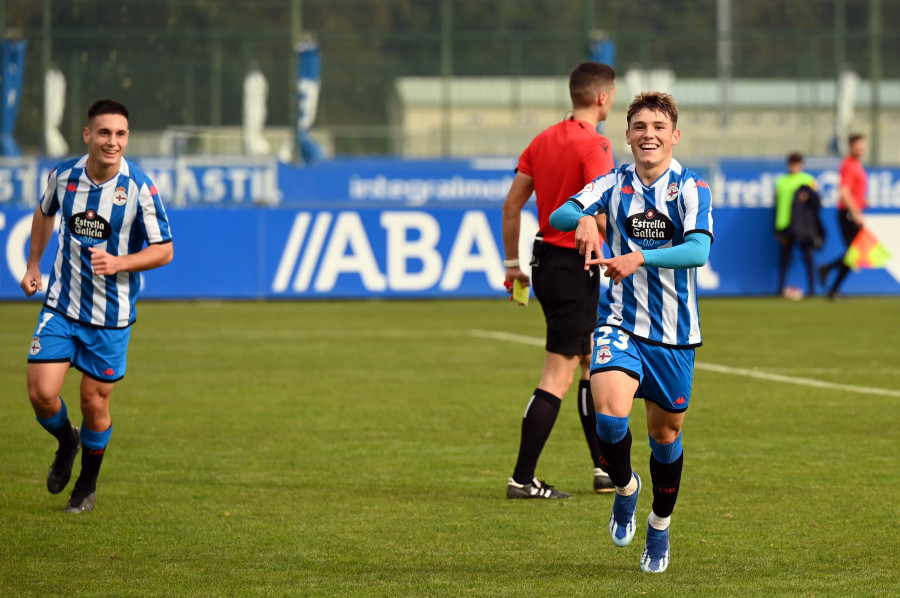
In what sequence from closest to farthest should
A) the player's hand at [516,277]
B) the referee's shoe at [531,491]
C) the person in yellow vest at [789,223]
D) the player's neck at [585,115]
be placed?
the referee's shoe at [531,491] < the player's neck at [585,115] < the player's hand at [516,277] < the person in yellow vest at [789,223]

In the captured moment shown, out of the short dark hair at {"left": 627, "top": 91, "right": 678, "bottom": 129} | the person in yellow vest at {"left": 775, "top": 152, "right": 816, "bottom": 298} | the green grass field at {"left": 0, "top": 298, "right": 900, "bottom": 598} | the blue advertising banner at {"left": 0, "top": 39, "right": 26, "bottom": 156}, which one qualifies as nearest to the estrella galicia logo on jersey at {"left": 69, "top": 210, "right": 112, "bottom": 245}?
the green grass field at {"left": 0, "top": 298, "right": 900, "bottom": 598}

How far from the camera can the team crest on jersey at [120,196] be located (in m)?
6.65

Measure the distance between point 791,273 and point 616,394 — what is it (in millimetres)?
16535

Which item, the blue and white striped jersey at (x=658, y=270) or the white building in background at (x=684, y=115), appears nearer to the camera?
the blue and white striped jersey at (x=658, y=270)

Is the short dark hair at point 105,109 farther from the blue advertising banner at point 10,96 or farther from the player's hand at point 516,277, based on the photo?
the blue advertising banner at point 10,96

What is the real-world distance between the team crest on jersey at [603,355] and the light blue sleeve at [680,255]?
428 millimetres

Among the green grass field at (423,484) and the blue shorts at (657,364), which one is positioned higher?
the blue shorts at (657,364)

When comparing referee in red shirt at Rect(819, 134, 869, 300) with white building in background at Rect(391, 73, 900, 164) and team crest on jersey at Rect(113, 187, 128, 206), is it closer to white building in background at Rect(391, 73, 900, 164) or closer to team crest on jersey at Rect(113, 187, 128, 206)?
white building in background at Rect(391, 73, 900, 164)

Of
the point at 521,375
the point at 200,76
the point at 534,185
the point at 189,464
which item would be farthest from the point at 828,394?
the point at 200,76

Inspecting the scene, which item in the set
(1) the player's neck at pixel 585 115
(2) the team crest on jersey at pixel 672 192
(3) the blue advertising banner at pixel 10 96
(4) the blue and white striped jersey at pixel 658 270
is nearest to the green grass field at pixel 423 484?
(4) the blue and white striped jersey at pixel 658 270

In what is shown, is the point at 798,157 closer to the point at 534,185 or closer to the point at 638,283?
the point at 534,185

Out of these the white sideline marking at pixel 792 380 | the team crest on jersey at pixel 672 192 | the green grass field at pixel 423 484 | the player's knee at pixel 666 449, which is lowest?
the green grass field at pixel 423 484

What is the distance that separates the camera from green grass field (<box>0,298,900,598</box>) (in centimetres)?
541

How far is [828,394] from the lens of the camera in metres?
10.7
